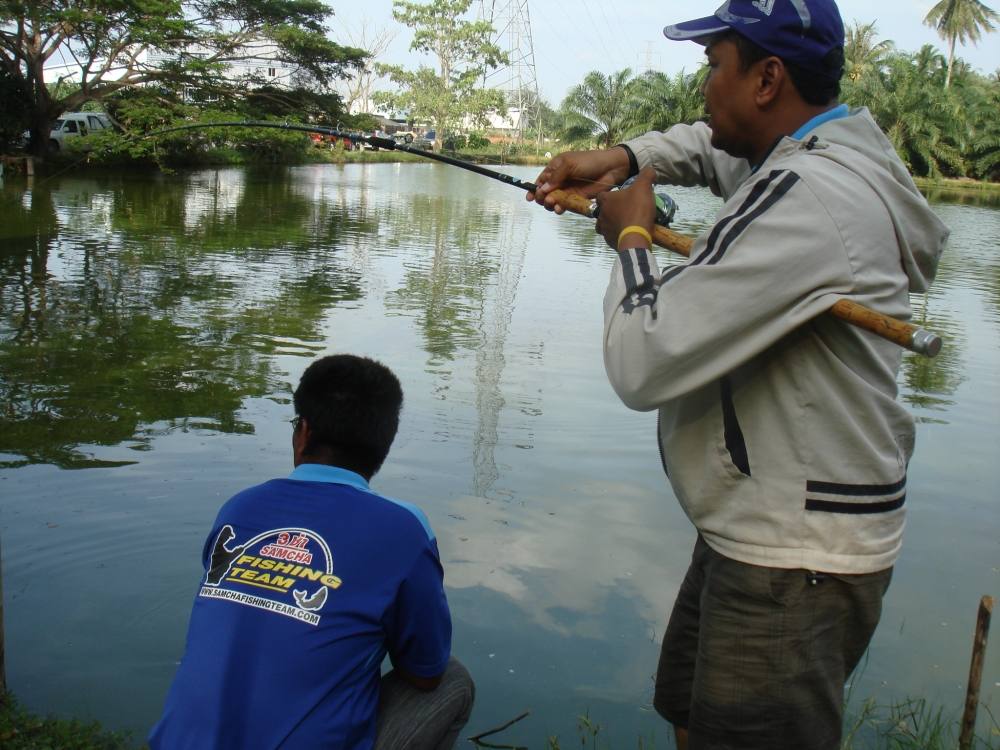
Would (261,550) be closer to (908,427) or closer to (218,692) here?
(218,692)

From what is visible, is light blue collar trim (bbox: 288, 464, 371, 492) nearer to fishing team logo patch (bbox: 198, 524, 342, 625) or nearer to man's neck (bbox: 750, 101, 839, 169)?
fishing team logo patch (bbox: 198, 524, 342, 625)

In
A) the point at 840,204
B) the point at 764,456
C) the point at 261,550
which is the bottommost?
the point at 261,550

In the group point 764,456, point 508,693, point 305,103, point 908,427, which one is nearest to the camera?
point 764,456

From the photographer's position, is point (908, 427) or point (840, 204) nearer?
point (840, 204)

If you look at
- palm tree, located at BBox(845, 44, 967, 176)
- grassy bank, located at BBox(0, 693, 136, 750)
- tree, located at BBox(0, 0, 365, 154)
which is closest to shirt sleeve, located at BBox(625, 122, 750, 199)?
grassy bank, located at BBox(0, 693, 136, 750)

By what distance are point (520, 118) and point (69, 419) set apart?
57.0 meters

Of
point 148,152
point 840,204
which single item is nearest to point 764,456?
point 840,204

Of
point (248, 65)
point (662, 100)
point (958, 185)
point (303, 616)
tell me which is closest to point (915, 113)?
point (958, 185)

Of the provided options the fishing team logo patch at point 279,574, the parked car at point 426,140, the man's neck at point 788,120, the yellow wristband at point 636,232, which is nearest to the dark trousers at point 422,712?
the fishing team logo patch at point 279,574

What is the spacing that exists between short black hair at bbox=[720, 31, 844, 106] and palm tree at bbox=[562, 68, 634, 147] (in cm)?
5185

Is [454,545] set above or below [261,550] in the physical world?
below

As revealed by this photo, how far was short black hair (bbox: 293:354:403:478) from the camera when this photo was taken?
7.39 feet

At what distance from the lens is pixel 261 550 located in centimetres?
195

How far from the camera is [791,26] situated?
5.80 ft
